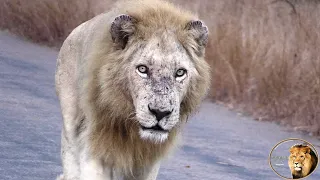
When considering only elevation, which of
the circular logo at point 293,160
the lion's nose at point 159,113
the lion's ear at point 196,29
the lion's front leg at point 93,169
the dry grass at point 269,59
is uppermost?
the lion's ear at point 196,29

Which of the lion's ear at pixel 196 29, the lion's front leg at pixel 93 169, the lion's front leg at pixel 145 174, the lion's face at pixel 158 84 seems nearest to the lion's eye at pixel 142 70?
the lion's face at pixel 158 84

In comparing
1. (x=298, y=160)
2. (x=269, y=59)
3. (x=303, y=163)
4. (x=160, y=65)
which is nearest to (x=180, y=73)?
(x=160, y=65)

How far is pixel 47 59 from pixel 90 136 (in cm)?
1072

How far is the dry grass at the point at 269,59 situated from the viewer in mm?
13688

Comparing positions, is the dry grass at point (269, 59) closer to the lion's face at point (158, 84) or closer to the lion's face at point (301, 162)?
the lion's face at point (301, 162)

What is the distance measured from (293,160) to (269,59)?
5308 mm

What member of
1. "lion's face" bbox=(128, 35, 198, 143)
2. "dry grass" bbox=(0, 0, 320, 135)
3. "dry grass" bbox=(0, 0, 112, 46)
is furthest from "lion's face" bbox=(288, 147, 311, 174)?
"dry grass" bbox=(0, 0, 112, 46)

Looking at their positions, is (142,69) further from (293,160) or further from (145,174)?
(293,160)

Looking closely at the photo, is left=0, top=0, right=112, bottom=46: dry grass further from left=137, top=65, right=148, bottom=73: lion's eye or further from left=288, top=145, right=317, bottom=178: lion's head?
left=137, top=65, right=148, bottom=73: lion's eye

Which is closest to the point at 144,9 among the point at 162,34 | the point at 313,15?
the point at 162,34

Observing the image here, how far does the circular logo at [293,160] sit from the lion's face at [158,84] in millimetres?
2501

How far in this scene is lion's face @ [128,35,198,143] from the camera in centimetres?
662

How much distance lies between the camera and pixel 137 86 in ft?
22.1

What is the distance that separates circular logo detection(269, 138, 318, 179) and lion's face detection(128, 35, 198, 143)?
2501mm
